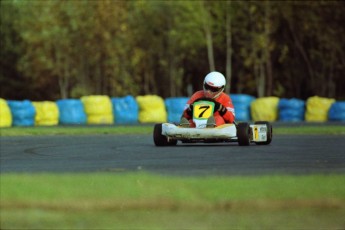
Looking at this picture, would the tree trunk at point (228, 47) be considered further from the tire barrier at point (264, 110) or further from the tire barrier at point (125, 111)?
the tire barrier at point (125, 111)

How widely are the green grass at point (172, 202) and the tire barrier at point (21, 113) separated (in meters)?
21.5

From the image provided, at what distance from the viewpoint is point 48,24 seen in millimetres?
74125

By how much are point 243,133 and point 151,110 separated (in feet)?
61.8

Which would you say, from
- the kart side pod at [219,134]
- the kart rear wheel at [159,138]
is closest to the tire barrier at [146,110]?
the kart rear wheel at [159,138]

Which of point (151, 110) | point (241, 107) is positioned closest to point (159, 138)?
point (151, 110)

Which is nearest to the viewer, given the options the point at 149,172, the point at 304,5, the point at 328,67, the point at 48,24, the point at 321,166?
Answer: the point at 149,172

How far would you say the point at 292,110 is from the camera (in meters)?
37.4

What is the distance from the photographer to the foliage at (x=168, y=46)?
6050 cm

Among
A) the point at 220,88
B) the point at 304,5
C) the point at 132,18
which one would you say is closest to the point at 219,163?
the point at 220,88

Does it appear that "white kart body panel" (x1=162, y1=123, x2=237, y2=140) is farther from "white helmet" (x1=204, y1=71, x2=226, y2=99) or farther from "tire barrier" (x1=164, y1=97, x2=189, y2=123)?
"tire barrier" (x1=164, y1=97, x2=189, y2=123)

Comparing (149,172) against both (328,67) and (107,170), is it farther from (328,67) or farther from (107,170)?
(328,67)

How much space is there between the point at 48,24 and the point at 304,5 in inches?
960

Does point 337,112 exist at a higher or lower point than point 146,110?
lower

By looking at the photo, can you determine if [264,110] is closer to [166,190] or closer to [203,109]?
[203,109]
